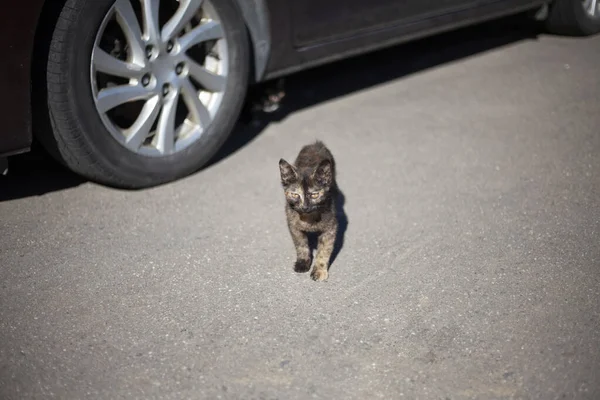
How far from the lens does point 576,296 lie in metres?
3.35

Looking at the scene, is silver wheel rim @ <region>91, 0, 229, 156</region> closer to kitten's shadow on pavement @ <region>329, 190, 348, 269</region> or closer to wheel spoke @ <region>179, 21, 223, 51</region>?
wheel spoke @ <region>179, 21, 223, 51</region>

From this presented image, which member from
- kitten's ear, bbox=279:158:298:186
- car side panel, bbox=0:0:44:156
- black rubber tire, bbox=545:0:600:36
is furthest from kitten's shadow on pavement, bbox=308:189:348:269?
black rubber tire, bbox=545:0:600:36

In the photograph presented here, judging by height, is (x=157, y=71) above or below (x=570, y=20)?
above

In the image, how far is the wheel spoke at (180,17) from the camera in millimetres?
4184

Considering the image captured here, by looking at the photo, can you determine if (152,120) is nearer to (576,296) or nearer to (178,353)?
(178,353)

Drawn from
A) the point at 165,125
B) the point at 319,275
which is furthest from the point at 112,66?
the point at 319,275

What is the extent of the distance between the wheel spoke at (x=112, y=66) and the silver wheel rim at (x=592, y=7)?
16.5 feet

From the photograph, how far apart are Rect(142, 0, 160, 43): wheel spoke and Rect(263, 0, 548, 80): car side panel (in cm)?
80

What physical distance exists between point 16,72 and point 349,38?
2425mm

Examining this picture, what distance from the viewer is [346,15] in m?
4.99

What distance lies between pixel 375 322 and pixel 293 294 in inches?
17.9

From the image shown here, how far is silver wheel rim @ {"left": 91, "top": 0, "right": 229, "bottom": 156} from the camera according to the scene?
4012mm

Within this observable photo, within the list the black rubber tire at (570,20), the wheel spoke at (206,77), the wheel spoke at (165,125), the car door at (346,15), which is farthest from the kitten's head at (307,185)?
the black rubber tire at (570,20)

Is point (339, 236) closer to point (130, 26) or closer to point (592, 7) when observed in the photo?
point (130, 26)
